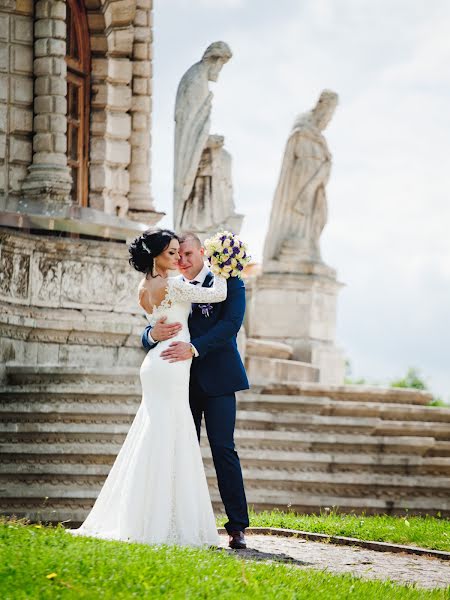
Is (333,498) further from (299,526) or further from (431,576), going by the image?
(431,576)

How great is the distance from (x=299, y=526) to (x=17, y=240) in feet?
21.9

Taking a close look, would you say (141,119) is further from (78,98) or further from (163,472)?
(163,472)

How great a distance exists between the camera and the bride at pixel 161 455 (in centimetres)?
949

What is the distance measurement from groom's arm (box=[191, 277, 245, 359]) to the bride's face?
0.44 meters

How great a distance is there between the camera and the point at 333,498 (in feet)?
47.4

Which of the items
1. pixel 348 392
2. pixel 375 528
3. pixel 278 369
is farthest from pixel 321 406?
pixel 278 369

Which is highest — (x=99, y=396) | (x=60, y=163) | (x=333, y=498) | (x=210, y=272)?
(x=60, y=163)

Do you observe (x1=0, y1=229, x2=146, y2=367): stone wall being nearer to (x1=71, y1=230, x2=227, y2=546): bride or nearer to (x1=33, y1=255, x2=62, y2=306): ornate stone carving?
(x1=33, y1=255, x2=62, y2=306): ornate stone carving

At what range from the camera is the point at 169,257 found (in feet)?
32.6

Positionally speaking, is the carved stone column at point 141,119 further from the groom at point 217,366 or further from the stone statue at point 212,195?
the groom at point 217,366

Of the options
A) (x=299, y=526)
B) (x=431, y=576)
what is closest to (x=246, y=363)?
(x=299, y=526)

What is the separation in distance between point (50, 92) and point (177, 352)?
1047cm

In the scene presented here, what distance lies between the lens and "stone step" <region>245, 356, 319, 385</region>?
20.9 meters

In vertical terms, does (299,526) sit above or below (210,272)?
below
